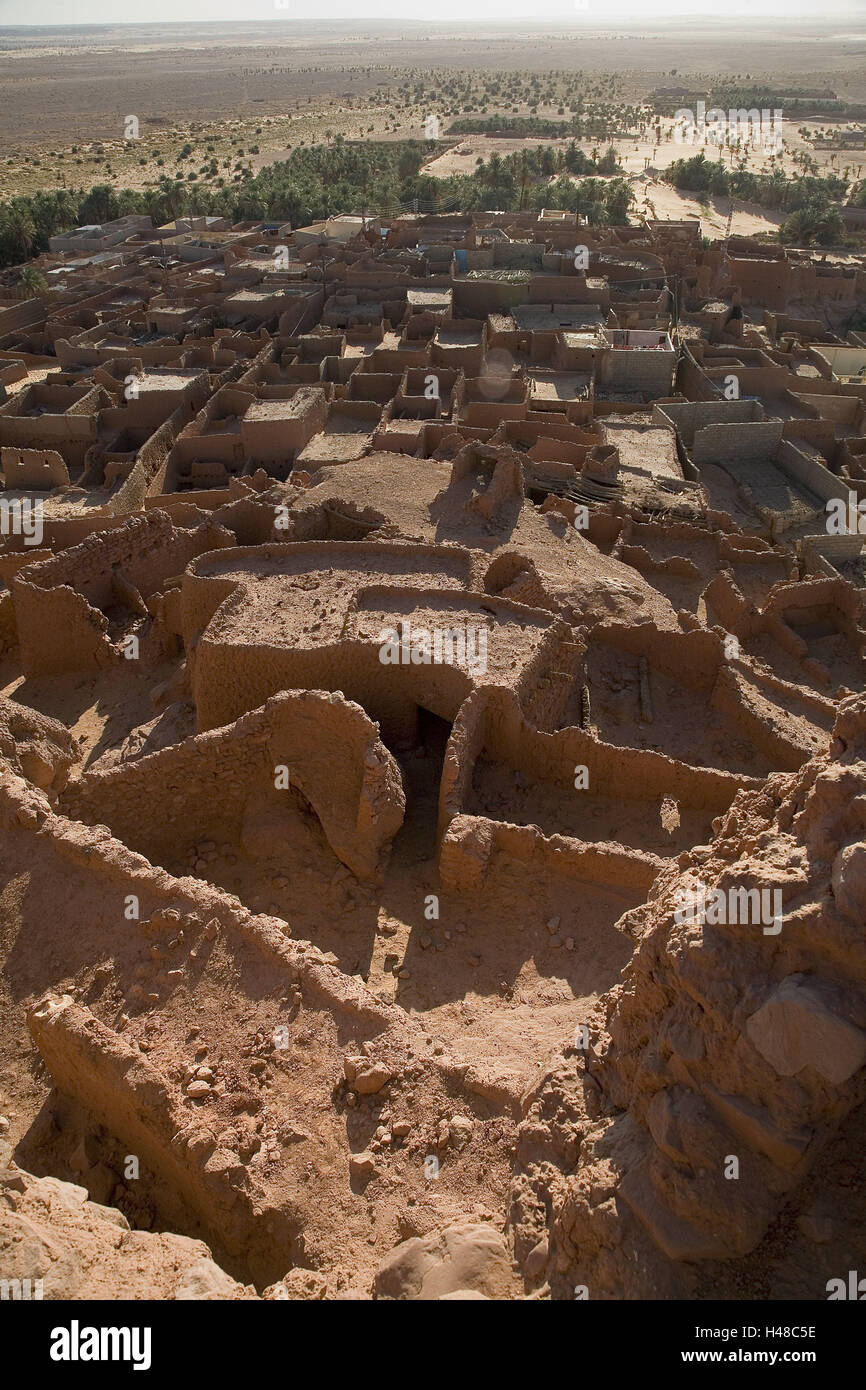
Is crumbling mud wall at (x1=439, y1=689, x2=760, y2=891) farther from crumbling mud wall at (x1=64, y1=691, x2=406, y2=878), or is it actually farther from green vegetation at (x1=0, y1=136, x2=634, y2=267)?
green vegetation at (x1=0, y1=136, x2=634, y2=267)

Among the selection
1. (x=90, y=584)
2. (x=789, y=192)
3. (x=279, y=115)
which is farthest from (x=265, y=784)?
(x=279, y=115)

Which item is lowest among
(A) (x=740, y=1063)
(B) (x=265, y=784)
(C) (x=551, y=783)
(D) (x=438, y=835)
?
(D) (x=438, y=835)

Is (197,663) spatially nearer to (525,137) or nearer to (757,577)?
(757,577)

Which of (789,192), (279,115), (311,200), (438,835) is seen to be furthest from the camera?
→ (279,115)

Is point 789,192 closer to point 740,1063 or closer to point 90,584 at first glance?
point 90,584

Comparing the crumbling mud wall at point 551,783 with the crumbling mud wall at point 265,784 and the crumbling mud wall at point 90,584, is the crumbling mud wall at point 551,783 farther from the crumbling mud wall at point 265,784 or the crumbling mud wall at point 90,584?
the crumbling mud wall at point 90,584
